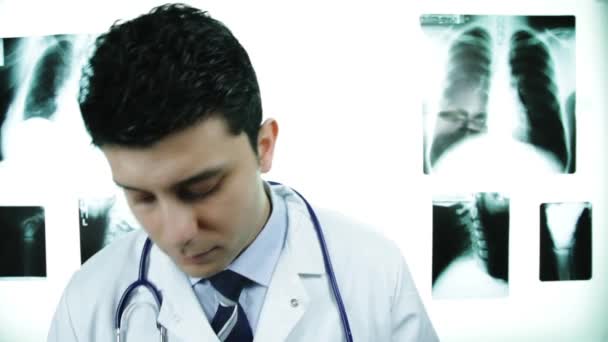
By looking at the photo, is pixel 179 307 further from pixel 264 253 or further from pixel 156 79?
pixel 156 79

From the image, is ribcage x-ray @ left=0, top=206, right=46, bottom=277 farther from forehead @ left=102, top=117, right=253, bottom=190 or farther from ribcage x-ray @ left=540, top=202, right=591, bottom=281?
ribcage x-ray @ left=540, top=202, right=591, bottom=281

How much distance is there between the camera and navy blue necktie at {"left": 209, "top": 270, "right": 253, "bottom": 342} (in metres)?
0.65

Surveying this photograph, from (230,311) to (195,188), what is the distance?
237 millimetres

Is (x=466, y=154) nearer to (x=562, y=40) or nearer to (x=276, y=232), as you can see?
(x=562, y=40)

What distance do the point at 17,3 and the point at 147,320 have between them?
0.79 metres

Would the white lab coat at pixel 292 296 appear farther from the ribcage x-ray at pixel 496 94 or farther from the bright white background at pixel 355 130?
the ribcage x-ray at pixel 496 94

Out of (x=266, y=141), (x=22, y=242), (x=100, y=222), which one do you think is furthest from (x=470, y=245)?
(x=22, y=242)

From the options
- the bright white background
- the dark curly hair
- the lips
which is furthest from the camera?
the bright white background

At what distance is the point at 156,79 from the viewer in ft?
1.56

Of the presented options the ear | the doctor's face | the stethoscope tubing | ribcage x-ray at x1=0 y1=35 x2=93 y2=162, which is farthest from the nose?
ribcage x-ray at x1=0 y1=35 x2=93 y2=162

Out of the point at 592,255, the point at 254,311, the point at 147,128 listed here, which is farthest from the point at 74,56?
the point at 592,255

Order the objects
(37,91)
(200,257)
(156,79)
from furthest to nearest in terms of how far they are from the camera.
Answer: (37,91) < (200,257) < (156,79)

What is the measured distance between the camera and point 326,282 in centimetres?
72

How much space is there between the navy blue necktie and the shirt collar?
0.6 inches
